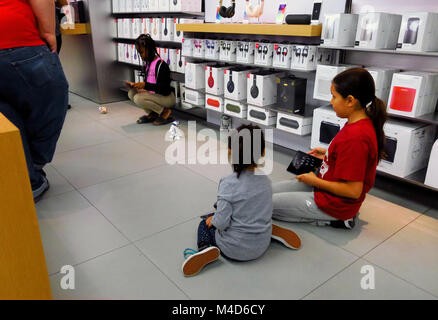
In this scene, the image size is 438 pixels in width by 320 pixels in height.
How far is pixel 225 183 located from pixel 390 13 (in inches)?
70.7

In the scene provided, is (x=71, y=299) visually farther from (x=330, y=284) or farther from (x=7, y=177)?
(x=330, y=284)

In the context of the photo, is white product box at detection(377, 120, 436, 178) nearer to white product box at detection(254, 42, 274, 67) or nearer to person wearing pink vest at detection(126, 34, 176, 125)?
white product box at detection(254, 42, 274, 67)

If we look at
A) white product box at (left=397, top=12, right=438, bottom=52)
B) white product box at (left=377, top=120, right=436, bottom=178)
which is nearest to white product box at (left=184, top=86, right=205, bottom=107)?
white product box at (left=377, top=120, right=436, bottom=178)

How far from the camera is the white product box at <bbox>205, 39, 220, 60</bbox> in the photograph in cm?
379

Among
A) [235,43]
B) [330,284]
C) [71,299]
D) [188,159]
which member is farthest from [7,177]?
[235,43]

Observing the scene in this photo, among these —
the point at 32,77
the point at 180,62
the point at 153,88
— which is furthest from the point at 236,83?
the point at 32,77

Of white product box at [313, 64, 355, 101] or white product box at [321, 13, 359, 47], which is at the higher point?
white product box at [321, 13, 359, 47]

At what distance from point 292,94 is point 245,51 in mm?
663

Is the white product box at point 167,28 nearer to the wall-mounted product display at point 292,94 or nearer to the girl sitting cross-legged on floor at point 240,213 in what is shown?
the wall-mounted product display at point 292,94

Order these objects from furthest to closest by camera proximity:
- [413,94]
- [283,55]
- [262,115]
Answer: [262,115], [283,55], [413,94]

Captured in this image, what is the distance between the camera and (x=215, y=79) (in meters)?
3.86

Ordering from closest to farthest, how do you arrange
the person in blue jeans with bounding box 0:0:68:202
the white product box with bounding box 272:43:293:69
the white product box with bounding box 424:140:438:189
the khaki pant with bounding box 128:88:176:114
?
the person in blue jeans with bounding box 0:0:68:202 → the white product box with bounding box 424:140:438:189 → the white product box with bounding box 272:43:293:69 → the khaki pant with bounding box 128:88:176:114

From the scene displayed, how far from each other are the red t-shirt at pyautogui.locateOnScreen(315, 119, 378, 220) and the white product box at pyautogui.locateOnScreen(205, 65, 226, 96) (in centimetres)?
195

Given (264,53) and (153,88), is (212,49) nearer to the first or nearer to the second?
(264,53)
